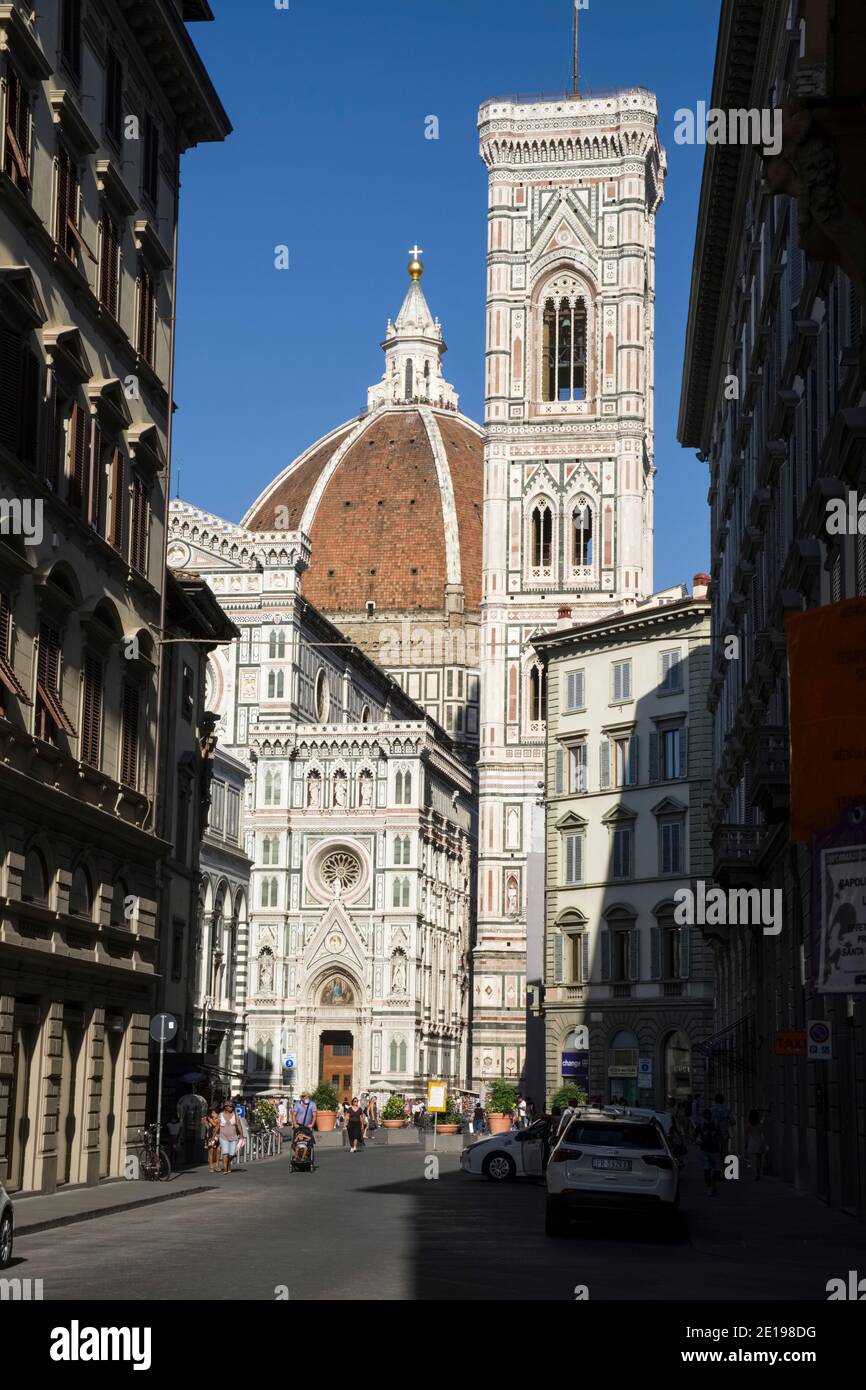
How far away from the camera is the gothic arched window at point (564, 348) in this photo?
372 feet

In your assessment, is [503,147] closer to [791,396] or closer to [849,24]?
[791,396]

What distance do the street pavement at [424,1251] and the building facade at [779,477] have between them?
300 cm

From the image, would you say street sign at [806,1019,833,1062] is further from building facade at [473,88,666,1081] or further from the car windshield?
building facade at [473,88,666,1081]

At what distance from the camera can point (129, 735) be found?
3706cm

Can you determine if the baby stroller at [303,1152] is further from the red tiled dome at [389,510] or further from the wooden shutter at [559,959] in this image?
the red tiled dome at [389,510]

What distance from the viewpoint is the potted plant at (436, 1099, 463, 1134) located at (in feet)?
258

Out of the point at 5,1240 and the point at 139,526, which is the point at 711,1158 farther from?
the point at 5,1240

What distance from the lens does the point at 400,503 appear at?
7347 inches

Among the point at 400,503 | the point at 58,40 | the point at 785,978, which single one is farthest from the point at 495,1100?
the point at 400,503

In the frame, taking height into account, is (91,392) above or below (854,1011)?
above

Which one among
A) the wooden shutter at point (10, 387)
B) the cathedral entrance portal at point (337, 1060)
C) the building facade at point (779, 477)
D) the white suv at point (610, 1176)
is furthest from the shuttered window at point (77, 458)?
A: the cathedral entrance portal at point (337, 1060)

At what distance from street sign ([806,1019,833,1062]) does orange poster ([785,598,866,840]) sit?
12.4 meters

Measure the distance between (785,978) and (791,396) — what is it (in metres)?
11.4
